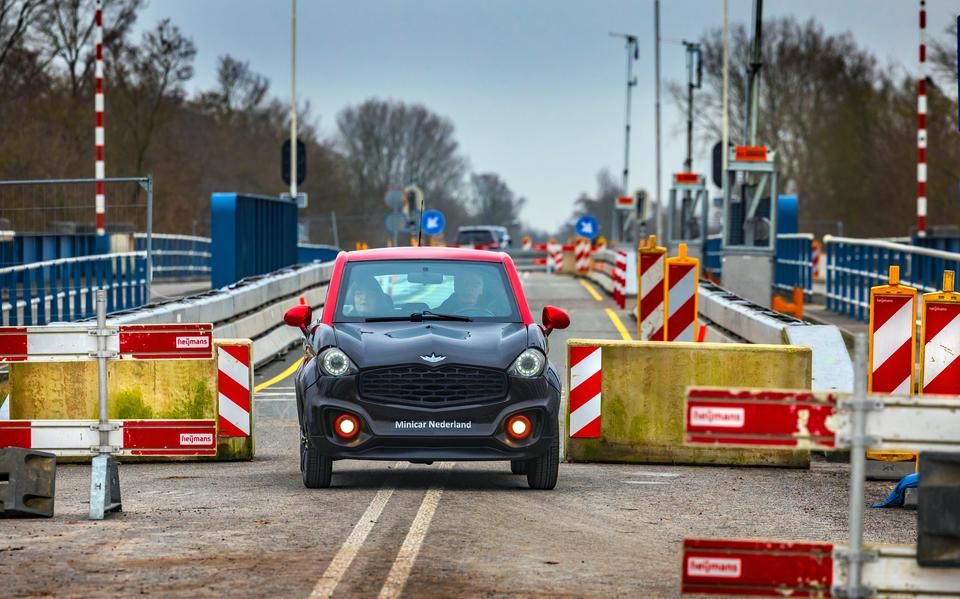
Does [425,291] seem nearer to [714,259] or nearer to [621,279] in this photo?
[621,279]

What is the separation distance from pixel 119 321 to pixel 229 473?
16.3 feet

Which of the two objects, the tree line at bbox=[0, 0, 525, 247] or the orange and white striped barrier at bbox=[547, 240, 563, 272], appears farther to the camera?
the orange and white striped barrier at bbox=[547, 240, 563, 272]

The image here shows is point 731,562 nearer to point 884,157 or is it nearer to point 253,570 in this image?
point 253,570

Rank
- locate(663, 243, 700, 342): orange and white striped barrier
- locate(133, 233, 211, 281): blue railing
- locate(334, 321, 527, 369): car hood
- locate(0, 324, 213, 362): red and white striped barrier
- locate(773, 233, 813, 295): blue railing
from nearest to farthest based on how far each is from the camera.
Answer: locate(0, 324, 213, 362): red and white striped barrier < locate(334, 321, 527, 369): car hood < locate(663, 243, 700, 342): orange and white striped barrier < locate(773, 233, 813, 295): blue railing < locate(133, 233, 211, 281): blue railing

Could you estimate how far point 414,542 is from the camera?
Result: 977 cm

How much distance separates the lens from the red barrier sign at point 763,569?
6922 mm

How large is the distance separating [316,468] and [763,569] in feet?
18.5

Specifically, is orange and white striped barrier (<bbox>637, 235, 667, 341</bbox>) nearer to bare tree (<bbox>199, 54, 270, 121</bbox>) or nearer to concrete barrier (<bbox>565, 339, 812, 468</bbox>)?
concrete barrier (<bbox>565, 339, 812, 468</bbox>)

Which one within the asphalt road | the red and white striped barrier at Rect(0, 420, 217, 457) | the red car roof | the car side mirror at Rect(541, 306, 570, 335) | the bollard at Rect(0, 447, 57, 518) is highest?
the red car roof

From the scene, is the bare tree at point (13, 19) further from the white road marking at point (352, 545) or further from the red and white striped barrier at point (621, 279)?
the white road marking at point (352, 545)

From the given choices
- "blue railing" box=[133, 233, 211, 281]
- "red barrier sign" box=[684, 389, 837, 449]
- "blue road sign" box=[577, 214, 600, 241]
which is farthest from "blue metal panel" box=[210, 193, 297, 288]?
"red barrier sign" box=[684, 389, 837, 449]

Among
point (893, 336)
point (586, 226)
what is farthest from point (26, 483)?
point (586, 226)

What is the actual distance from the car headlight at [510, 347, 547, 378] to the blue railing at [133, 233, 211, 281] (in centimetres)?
3337

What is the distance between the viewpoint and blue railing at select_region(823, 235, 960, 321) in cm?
2806
